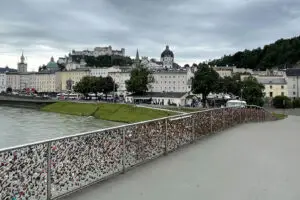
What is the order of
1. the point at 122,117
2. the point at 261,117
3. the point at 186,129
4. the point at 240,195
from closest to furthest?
the point at 240,195
the point at 186,129
the point at 261,117
the point at 122,117

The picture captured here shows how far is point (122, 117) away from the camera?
2489 inches

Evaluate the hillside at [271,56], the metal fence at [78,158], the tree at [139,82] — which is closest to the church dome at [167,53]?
the hillside at [271,56]

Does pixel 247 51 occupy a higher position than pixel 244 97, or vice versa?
pixel 247 51

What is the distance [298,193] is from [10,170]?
4422mm

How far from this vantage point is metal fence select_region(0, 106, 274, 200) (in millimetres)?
5359

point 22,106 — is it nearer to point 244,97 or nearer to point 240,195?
point 244,97

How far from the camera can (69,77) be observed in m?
187

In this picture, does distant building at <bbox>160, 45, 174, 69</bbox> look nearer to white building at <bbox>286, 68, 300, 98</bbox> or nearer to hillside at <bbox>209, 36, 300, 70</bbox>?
hillside at <bbox>209, 36, 300, 70</bbox>

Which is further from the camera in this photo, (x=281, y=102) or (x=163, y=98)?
(x=163, y=98)

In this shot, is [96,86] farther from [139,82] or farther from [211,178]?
[211,178]

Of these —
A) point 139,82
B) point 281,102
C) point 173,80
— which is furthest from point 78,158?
point 173,80

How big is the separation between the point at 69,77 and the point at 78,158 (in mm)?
184705

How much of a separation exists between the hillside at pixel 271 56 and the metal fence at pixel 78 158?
500ft

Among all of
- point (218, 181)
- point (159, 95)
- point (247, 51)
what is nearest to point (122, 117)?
point (159, 95)
